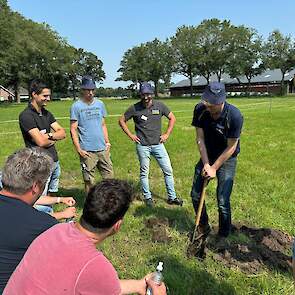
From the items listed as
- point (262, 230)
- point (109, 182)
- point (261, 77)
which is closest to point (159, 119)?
point (262, 230)

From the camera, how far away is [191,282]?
168 inches

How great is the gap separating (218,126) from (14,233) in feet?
9.72

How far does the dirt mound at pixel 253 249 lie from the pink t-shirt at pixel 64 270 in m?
2.84

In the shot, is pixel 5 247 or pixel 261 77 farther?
pixel 261 77

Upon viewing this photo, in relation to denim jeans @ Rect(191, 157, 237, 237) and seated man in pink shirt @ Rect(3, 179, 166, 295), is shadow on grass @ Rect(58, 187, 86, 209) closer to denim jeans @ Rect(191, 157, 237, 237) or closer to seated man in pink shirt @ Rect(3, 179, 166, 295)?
denim jeans @ Rect(191, 157, 237, 237)

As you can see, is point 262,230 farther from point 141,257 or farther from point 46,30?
point 46,30

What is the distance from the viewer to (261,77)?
285ft

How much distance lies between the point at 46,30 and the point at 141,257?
72.7 metres

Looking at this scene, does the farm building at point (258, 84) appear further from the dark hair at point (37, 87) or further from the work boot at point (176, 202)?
the dark hair at point (37, 87)

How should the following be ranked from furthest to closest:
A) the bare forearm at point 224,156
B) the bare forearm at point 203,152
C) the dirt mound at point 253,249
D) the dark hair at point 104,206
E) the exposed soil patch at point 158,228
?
the exposed soil patch at point 158,228 → the bare forearm at point 203,152 → the bare forearm at point 224,156 → the dirt mound at point 253,249 → the dark hair at point 104,206

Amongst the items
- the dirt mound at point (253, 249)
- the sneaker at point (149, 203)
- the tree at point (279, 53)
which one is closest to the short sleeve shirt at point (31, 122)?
the sneaker at point (149, 203)

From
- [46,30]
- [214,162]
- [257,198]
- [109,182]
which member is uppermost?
[46,30]

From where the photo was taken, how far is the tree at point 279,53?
→ 70.3 metres

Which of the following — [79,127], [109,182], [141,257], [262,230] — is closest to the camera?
[109,182]
